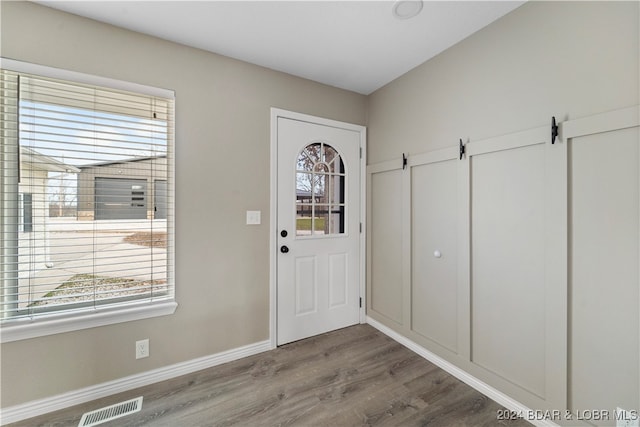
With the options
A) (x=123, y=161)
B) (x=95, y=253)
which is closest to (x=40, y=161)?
(x=123, y=161)

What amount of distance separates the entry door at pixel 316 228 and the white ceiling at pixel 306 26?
61 centimetres

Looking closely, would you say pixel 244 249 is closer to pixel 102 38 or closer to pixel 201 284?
pixel 201 284

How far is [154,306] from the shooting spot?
1.91m

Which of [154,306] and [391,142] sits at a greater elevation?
[391,142]

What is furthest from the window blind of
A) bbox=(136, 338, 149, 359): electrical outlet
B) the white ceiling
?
the white ceiling

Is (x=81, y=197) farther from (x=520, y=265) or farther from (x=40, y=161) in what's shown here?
(x=520, y=265)

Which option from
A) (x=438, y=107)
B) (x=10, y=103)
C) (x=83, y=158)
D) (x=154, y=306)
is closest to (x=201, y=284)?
(x=154, y=306)

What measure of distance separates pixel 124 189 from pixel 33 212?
48 centimetres

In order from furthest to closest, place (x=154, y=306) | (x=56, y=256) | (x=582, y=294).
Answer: (x=154, y=306)
(x=56, y=256)
(x=582, y=294)

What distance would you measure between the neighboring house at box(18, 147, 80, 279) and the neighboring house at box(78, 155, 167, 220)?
0.17 metres

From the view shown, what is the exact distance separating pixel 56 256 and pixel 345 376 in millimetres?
2135

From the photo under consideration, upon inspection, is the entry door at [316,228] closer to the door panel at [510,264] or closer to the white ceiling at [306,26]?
the white ceiling at [306,26]

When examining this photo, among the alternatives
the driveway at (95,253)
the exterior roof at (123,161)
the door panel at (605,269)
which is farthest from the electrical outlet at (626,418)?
the exterior roof at (123,161)

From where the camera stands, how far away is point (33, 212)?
5.36 ft
